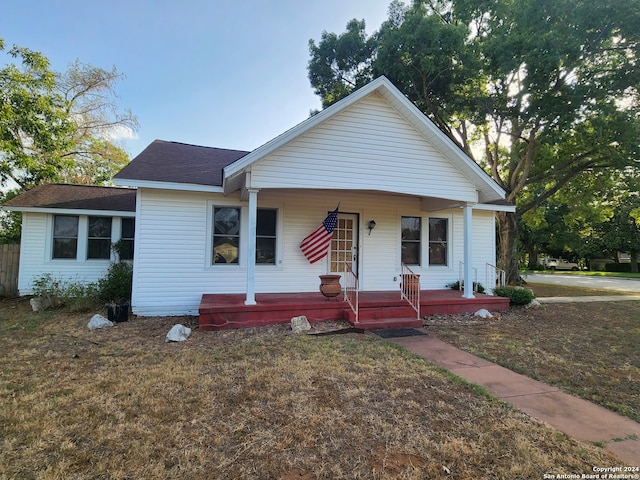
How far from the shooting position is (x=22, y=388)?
139 inches

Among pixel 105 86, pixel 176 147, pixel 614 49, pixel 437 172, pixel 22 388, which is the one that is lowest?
pixel 22 388

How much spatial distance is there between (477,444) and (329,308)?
14.7 feet

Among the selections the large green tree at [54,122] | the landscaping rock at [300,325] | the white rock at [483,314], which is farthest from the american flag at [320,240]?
the large green tree at [54,122]

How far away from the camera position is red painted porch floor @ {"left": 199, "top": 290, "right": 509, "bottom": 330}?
20.7 feet

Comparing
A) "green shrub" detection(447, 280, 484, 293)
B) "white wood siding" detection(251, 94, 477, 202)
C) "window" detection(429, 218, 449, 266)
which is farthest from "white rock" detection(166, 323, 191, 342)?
"green shrub" detection(447, 280, 484, 293)

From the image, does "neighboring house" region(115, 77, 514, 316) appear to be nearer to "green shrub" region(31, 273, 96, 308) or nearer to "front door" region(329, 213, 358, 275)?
"front door" region(329, 213, 358, 275)

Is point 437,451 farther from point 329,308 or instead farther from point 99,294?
point 99,294

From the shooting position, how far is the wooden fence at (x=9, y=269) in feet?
33.1

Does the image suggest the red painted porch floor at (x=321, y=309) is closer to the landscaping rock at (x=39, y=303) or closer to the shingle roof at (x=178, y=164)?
the shingle roof at (x=178, y=164)

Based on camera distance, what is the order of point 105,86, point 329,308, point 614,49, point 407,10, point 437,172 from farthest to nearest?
point 105,86 → point 407,10 → point 614,49 → point 437,172 → point 329,308

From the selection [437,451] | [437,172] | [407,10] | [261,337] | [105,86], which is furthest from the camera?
[105,86]

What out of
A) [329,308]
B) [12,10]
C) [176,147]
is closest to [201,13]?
[176,147]

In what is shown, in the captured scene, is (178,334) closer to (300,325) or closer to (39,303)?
(300,325)

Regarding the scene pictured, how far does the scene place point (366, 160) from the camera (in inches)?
285
